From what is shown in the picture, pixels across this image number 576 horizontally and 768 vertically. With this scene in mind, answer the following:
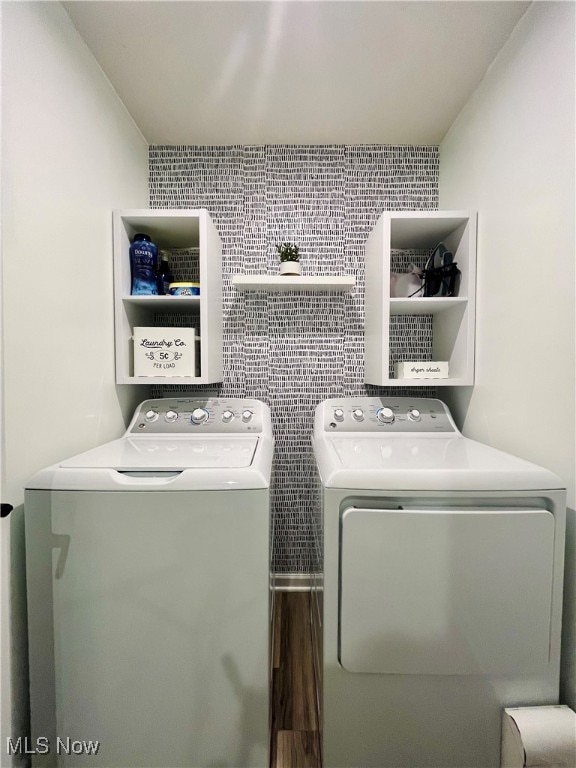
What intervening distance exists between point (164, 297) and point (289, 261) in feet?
2.04

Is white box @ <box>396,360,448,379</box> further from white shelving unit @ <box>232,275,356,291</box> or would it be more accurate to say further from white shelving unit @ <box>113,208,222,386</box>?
white shelving unit @ <box>113,208,222,386</box>

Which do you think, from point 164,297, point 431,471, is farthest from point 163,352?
point 431,471

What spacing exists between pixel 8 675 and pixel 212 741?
59cm

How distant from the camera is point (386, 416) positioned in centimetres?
160

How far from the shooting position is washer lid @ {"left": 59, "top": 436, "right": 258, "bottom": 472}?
1.00 metres

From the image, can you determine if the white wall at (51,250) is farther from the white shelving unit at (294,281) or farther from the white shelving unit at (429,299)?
the white shelving unit at (429,299)

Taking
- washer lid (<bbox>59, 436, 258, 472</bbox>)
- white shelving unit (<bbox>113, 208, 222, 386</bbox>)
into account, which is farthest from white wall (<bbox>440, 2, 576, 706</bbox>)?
white shelving unit (<bbox>113, 208, 222, 386</bbox>)

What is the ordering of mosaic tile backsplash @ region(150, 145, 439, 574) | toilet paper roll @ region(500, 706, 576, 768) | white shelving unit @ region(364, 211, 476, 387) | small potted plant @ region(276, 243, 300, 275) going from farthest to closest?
mosaic tile backsplash @ region(150, 145, 439, 574) → small potted plant @ region(276, 243, 300, 275) → white shelving unit @ region(364, 211, 476, 387) → toilet paper roll @ region(500, 706, 576, 768)

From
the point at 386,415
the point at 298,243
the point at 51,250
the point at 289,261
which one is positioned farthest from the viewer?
the point at 298,243

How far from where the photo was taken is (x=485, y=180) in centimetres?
139

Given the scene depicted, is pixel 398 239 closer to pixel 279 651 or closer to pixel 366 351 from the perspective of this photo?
pixel 366 351

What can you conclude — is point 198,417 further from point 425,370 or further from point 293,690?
point 293,690

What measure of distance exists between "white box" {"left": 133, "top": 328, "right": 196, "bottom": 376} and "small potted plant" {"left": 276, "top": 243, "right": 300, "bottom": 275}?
0.54 meters

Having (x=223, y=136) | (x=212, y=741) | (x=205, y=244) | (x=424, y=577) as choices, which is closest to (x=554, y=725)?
(x=424, y=577)
